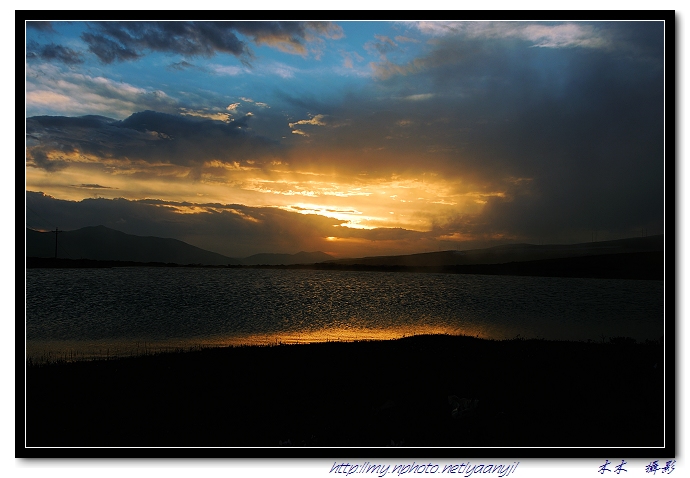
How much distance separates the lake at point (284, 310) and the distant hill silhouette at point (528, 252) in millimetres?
639

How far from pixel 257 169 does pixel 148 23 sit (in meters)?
3.33

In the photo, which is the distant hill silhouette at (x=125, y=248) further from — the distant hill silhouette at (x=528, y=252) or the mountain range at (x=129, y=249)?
the distant hill silhouette at (x=528, y=252)

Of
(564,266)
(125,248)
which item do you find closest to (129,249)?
(125,248)

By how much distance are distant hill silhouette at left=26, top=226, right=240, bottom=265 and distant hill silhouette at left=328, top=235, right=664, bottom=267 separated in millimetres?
4819

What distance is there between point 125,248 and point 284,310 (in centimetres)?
656

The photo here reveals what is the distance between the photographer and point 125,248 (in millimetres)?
9289

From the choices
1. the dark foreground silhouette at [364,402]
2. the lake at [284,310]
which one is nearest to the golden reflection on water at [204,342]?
the lake at [284,310]

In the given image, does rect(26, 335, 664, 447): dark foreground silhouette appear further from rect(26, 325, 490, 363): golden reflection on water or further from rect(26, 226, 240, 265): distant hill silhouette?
rect(26, 226, 240, 265): distant hill silhouette

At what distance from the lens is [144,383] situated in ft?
21.0

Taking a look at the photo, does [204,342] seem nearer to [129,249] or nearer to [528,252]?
[129,249]

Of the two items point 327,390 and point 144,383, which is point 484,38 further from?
point 144,383

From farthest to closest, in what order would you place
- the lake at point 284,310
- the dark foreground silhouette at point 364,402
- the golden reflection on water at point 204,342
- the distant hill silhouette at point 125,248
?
the distant hill silhouette at point 125,248, the golden reflection on water at point 204,342, the lake at point 284,310, the dark foreground silhouette at point 364,402

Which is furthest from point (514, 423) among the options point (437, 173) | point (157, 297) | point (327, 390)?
point (157, 297)

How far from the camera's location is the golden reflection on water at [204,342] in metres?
7.31
